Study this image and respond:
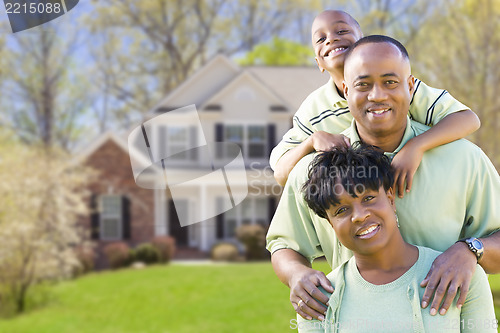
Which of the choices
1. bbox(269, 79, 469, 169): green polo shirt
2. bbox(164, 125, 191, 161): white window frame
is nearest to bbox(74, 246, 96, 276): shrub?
bbox(164, 125, 191, 161): white window frame

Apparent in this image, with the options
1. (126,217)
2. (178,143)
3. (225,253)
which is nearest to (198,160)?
(178,143)

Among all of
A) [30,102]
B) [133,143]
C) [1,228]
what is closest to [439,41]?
[133,143]

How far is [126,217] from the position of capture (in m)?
18.4

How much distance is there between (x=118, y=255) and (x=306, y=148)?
16012 millimetres

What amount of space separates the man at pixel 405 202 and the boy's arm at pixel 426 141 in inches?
1.7

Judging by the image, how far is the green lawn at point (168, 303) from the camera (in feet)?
42.7

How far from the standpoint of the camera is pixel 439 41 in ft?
47.1

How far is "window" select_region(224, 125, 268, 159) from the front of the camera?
18.1 meters

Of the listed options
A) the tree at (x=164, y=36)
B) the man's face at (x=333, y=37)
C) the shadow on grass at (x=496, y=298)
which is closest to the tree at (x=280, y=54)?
the tree at (x=164, y=36)

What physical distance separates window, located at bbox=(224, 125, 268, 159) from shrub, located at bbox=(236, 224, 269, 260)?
7.17 feet

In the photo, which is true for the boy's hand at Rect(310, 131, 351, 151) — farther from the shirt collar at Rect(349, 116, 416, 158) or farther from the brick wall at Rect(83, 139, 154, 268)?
the brick wall at Rect(83, 139, 154, 268)

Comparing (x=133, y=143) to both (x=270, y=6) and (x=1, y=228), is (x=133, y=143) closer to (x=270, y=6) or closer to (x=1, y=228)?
(x=1, y=228)

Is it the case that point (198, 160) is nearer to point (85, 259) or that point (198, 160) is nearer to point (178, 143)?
point (178, 143)

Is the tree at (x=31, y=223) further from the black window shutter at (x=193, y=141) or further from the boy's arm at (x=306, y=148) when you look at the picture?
the boy's arm at (x=306, y=148)
